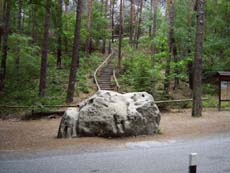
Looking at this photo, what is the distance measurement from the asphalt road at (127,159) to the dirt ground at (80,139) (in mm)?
745

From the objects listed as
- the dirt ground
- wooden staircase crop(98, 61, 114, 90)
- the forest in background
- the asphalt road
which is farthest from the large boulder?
wooden staircase crop(98, 61, 114, 90)

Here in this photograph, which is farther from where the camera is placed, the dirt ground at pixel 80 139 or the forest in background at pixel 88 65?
the forest in background at pixel 88 65

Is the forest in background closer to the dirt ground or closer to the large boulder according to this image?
the dirt ground

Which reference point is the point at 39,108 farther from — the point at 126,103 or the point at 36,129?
the point at 126,103

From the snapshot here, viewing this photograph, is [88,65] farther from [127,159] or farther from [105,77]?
[127,159]

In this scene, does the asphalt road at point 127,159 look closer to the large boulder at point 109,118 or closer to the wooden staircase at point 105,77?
the large boulder at point 109,118

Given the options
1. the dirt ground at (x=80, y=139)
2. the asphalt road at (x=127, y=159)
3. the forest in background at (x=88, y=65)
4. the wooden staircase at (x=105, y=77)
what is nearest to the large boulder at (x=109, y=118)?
the dirt ground at (x=80, y=139)

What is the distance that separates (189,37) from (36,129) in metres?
13.7

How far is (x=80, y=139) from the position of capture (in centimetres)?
955

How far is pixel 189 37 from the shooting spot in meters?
21.7

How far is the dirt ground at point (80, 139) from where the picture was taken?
8.99 m

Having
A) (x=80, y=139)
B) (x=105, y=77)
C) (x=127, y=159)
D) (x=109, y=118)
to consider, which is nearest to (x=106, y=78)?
(x=105, y=77)

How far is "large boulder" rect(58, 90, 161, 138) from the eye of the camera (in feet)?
32.4

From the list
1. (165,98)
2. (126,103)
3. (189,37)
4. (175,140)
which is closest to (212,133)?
(175,140)
